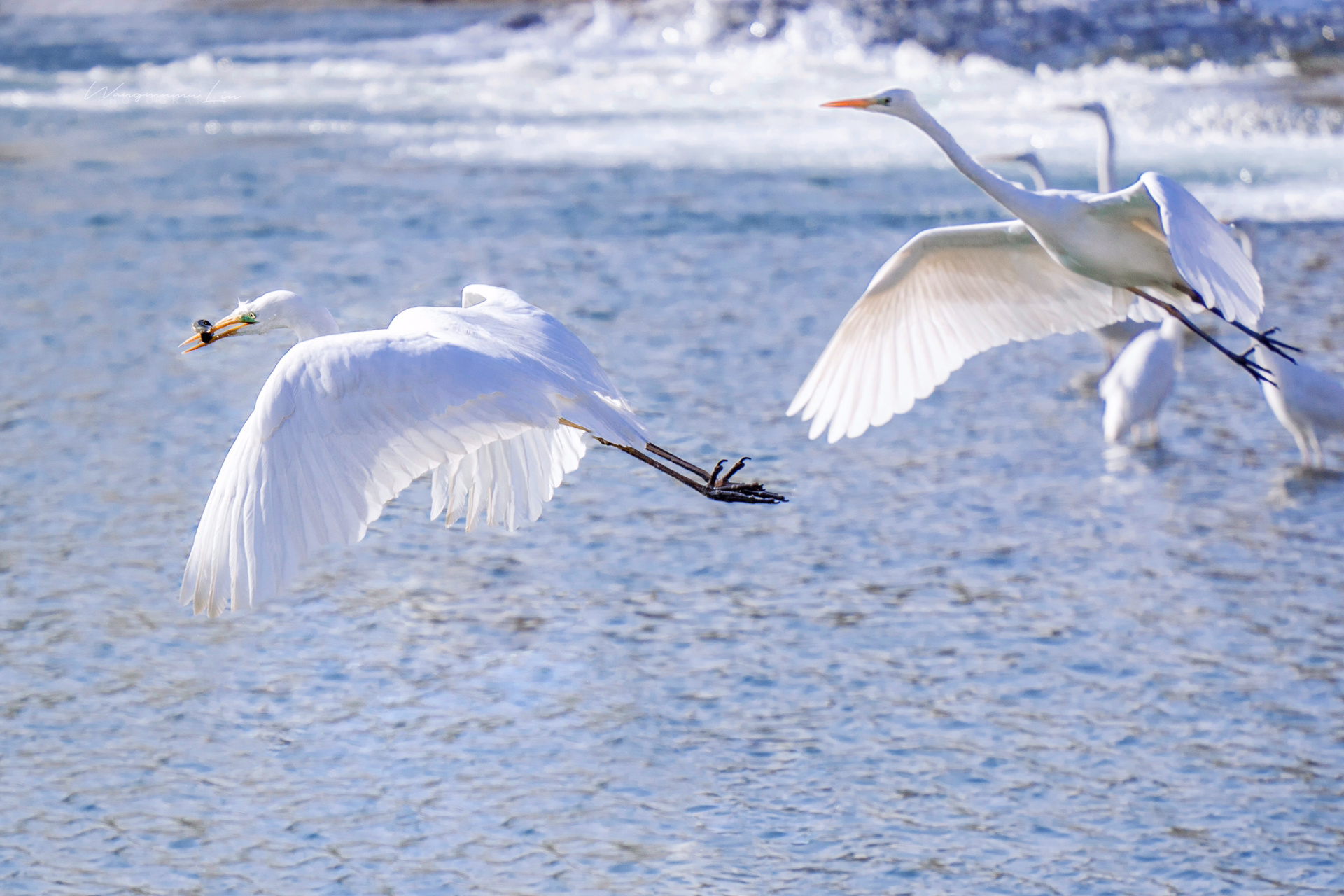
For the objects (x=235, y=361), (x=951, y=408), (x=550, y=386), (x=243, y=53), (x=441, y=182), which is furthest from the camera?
(x=243, y=53)

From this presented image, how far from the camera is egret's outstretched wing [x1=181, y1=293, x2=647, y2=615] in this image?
11.9 feet

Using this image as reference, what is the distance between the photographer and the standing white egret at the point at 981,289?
546 centimetres

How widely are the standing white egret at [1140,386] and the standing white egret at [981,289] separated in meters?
2.04

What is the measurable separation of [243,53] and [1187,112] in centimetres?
2137

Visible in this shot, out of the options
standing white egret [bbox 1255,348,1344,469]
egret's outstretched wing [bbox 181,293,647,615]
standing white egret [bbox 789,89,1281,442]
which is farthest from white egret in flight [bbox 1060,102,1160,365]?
egret's outstretched wing [bbox 181,293,647,615]

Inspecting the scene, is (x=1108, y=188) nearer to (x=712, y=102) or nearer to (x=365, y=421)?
(x=365, y=421)

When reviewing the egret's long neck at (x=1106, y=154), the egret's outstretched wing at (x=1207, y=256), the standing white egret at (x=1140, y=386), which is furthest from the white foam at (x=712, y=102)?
the egret's outstretched wing at (x=1207, y=256)

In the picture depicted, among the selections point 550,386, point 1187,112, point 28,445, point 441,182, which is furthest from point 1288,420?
point 1187,112

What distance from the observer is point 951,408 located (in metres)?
9.43

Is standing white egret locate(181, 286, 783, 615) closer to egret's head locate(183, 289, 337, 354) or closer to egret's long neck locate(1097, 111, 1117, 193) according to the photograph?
egret's head locate(183, 289, 337, 354)

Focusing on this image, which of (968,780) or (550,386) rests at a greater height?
(550,386)

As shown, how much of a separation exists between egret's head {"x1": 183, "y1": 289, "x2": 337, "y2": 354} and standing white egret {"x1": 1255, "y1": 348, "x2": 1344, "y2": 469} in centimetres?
522

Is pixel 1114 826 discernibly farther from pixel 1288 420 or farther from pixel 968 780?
pixel 1288 420

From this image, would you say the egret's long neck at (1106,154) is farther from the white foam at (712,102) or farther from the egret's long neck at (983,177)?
the egret's long neck at (983,177)
